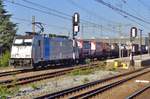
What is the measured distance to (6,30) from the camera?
2552 inches

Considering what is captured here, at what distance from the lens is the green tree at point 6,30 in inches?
2470

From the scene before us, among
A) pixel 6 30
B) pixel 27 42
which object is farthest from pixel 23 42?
pixel 6 30

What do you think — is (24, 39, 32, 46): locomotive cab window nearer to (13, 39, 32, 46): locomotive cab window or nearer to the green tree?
(13, 39, 32, 46): locomotive cab window

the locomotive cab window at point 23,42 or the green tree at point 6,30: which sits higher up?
the green tree at point 6,30

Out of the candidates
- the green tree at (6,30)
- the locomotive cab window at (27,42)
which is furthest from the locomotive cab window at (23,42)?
the green tree at (6,30)

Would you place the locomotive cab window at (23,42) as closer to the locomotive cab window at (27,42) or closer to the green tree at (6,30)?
the locomotive cab window at (27,42)

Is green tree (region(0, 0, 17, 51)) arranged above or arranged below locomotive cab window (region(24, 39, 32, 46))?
above

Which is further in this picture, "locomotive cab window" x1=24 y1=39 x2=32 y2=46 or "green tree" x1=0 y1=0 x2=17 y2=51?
"green tree" x1=0 y1=0 x2=17 y2=51

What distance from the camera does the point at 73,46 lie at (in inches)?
1796

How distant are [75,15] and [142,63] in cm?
929

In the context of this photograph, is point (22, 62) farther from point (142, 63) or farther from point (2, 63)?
point (142, 63)

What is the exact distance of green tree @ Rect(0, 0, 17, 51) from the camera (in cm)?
6275

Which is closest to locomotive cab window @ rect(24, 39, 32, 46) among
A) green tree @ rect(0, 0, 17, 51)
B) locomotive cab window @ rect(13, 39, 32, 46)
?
locomotive cab window @ rect(13, 39, 32, 46)

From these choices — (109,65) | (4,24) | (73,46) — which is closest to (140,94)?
(109,65)
